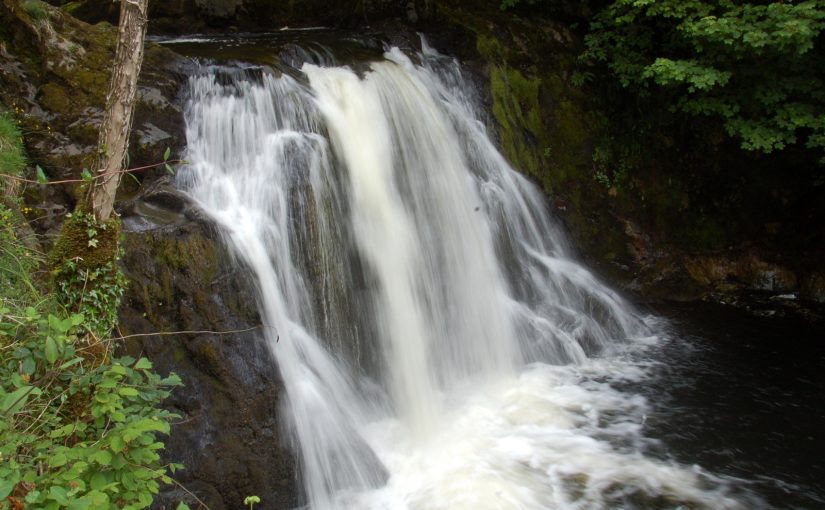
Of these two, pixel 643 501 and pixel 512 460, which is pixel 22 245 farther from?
pixel 643 501

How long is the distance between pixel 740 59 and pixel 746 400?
4.02 meters

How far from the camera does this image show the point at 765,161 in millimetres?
8930

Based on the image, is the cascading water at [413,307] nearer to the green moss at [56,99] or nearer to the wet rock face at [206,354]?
the wet rock face at [206,354]

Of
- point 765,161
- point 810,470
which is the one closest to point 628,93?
point 765,161

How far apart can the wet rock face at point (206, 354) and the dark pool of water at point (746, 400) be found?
3513mm

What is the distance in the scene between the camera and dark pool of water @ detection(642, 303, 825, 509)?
16.9ft

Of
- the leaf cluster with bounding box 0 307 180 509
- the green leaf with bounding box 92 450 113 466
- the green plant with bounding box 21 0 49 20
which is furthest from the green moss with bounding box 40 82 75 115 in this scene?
the green leaf with bounding box 92 450 113 466

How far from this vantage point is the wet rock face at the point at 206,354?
4215mm

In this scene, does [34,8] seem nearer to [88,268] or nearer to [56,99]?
[56,99]

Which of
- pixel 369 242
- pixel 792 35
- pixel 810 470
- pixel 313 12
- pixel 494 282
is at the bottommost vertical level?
pixel 810 470

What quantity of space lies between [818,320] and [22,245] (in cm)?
902

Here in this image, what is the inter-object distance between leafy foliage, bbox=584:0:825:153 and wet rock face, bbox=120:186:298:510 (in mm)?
5620

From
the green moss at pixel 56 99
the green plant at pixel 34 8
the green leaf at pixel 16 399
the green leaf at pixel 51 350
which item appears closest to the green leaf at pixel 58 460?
the green leaf at pixel 16 399

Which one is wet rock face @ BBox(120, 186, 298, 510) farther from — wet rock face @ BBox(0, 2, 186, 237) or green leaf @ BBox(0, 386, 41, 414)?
green leaf @ BBox(0, 386, 41, 414)
